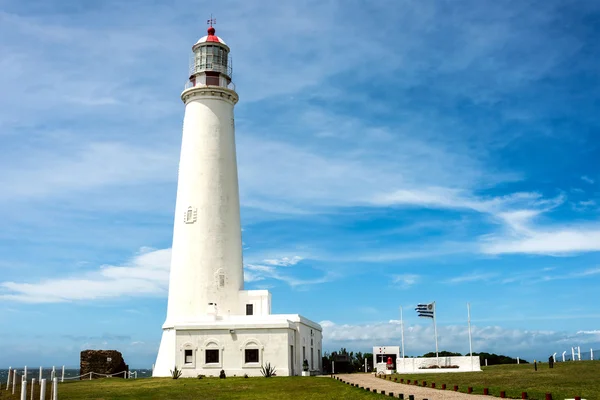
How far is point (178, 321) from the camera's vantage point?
4266cm

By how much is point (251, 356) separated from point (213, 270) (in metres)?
6.51

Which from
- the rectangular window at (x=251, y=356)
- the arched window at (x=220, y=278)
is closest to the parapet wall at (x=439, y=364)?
the rectangular window at (x=251, y=356)

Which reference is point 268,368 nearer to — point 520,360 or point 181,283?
point 181,283

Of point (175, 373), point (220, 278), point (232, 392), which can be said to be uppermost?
point (220, 278)

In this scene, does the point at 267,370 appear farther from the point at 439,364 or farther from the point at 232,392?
the point at 439,364

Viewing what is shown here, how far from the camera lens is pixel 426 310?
4831 cm

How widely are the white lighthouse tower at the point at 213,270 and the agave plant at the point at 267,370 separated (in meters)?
0.34

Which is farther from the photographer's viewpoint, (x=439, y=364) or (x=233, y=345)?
(x=439, y=364)

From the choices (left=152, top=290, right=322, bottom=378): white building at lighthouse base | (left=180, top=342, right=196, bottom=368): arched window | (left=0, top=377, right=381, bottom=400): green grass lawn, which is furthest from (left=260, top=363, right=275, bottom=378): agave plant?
(left=0, top=377, right=381, bottom=400): green grass lawn

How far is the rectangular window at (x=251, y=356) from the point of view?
41.2 meters

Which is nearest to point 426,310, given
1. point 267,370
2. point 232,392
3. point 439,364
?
point 439,364

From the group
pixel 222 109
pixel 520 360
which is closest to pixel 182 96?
pixel 222 109

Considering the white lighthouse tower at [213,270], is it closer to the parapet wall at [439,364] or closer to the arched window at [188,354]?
the arched window at [188,354]

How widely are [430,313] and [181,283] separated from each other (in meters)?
18.3
